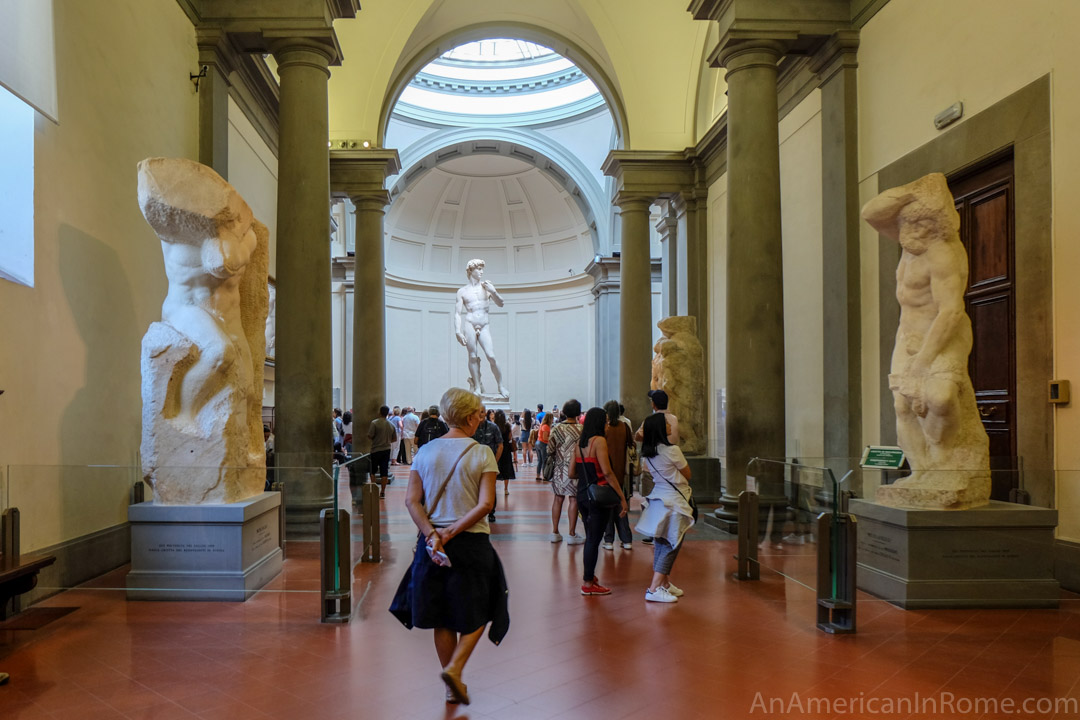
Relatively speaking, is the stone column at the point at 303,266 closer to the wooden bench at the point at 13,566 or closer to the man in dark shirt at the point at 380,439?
the wooden bench at the point at 13,566

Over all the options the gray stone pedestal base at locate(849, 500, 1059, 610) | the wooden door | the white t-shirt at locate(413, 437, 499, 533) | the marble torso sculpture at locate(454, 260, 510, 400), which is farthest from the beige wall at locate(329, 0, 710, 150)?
the white t-shirt at locate(413, 437, 499, 533)

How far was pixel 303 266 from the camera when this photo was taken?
8938 mm

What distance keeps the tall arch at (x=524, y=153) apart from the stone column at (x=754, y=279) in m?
16.9

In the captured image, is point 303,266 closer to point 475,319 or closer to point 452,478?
point 452,478

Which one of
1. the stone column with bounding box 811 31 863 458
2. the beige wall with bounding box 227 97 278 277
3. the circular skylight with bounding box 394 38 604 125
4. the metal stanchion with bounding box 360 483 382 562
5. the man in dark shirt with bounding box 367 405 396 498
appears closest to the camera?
the metal stanchion with bounding box 360 483 382 562

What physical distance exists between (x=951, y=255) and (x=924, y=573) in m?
2.33

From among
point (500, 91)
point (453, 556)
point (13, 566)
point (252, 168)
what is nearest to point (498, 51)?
point (500, 91)

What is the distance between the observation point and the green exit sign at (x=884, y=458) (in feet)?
19.8

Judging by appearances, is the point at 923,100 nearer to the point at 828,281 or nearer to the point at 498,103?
the point at 828,281

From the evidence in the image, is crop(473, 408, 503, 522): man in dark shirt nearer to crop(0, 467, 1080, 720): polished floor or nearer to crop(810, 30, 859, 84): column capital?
crop(0, 467, 1080, 720): polished floor

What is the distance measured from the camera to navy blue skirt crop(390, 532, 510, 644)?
3771 millimetres

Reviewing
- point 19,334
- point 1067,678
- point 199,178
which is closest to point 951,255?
point 1067,678

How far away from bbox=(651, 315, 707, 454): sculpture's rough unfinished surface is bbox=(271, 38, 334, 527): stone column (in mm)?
5229

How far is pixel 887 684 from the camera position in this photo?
4004 millimetres
